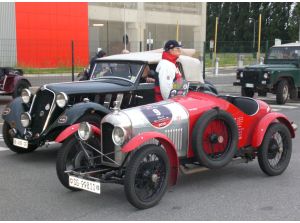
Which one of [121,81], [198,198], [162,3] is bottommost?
[198,198]

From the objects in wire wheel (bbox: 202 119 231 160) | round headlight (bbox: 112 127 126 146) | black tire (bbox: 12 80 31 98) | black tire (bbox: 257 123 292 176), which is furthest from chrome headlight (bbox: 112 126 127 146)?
black tire (bbox: 12 80 31 98)

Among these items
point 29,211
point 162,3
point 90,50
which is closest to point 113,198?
point 29,211

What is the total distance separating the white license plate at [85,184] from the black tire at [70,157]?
1.34 feet

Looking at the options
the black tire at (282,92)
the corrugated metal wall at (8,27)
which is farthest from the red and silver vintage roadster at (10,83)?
the corrugated metal wall at (8,27)

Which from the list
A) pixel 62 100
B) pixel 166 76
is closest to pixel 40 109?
pixel 62 100

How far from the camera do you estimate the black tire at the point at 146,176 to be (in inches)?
187

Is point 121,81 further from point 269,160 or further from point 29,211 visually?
point 29,211

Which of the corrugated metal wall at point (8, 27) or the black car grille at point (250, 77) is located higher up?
the corrugated metal wall at point (8, 27)

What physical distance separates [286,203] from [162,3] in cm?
4566

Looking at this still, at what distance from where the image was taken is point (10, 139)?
7719 millimetres

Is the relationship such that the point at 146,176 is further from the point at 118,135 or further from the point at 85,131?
the point at 85,131

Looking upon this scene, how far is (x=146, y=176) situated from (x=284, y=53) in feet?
41.8

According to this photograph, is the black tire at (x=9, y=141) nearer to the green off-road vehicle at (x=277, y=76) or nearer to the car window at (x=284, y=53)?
the green off-road vehicle at (x=277, y=76)

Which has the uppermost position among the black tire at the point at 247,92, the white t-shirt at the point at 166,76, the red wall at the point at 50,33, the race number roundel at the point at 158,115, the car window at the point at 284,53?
the red wall at the point at 50,33
